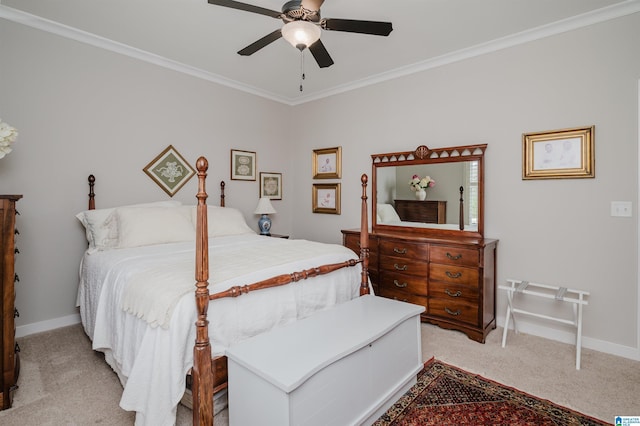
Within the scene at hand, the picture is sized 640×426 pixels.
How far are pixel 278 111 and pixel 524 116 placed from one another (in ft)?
10.2

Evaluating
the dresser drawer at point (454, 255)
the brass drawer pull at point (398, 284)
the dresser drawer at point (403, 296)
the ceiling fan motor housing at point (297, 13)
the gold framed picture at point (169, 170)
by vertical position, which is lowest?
the dresser drawer at point (403, 296)

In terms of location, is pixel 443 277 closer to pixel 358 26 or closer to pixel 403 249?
pixel 403 249

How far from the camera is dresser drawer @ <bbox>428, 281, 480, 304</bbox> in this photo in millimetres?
2863

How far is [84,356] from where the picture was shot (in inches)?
97.2

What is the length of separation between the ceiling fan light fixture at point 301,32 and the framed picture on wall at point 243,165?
2.34m

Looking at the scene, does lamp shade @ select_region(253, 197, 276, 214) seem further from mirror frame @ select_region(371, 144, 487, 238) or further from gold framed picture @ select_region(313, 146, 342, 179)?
mirror frame @ select_region(371, 144, 487, 238)

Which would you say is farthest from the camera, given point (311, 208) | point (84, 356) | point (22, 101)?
point (311, 208)

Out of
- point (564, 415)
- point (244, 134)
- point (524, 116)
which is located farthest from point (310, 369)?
point (244, 134)

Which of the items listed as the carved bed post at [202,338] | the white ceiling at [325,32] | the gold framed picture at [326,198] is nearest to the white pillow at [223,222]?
the gold framed picture at [326,198]

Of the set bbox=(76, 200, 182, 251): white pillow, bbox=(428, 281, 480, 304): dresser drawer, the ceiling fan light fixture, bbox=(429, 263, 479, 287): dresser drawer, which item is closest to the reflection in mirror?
bbox=(429, 263, 479, 287): dresser drawer

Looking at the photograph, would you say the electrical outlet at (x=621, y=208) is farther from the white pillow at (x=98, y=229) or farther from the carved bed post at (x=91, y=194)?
the carved bed post at (x=91, y=194)

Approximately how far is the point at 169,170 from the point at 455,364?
10.8 ft

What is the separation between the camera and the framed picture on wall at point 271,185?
4.62 m

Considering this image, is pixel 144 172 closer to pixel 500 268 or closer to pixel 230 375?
pixel 230 375
